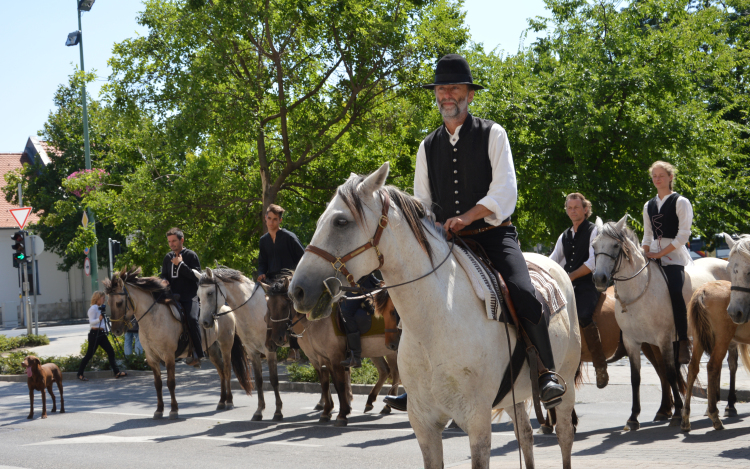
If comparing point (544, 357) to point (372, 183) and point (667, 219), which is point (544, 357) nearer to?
point (372, 183)

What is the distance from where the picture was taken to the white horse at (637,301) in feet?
29.1

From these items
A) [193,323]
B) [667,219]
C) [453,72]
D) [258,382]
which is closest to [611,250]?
[667,219]

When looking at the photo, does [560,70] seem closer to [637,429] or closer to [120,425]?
[637,429]

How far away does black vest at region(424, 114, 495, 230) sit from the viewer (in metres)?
4.62

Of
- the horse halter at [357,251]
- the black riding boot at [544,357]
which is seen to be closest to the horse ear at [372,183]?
the horse halter at [357,251]

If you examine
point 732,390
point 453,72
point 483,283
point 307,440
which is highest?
point 453,72

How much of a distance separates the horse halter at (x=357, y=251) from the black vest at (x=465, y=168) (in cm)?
77

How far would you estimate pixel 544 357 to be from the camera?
4.54 metres

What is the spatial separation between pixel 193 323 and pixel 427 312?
928 centimetres

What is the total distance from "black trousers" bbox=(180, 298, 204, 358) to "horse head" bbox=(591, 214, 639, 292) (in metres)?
6.94

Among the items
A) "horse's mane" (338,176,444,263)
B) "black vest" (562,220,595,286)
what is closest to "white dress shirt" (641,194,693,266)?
"black vest" (562,220,595,286)

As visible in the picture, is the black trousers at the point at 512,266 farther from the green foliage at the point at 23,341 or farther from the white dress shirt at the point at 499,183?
the green foliage at the point at 23,341

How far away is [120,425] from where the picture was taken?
11094 millimetres

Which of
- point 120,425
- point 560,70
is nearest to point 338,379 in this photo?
point 120,425
